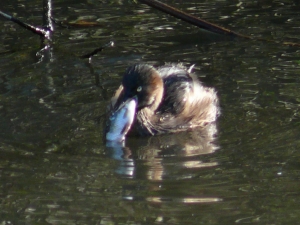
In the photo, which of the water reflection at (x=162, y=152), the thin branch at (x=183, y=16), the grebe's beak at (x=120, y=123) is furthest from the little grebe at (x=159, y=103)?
the thin branch at (x=183, y=16)

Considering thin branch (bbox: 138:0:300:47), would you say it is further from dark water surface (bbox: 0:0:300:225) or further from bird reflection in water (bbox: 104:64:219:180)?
bird reflection in water (bbox: 104:64:219:180)

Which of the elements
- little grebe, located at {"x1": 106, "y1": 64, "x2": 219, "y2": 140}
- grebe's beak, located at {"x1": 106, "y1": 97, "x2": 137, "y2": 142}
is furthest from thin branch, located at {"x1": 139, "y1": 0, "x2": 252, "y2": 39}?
grebe's beak, located at {"x1": 106, "y1": 97, "x2": 137, "y2": 142}

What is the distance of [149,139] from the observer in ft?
22.6

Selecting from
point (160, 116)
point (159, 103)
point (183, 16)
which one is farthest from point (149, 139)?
point (183, 16)

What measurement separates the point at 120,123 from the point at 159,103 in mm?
662

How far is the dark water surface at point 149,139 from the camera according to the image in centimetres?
523

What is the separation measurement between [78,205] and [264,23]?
543 cm

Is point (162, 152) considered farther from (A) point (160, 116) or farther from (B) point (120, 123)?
(A) point (160, 116)

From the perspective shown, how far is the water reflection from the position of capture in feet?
19.3

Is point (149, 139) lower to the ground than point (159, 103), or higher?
lower

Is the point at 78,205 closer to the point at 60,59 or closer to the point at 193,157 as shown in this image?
the point at 193,157

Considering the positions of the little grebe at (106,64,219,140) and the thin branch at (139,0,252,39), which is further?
the thin branch at (139,0,252,39)

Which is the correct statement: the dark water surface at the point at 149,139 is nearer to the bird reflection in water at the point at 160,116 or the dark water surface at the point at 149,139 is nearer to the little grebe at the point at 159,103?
the bird reflection in water at the point at 160,116

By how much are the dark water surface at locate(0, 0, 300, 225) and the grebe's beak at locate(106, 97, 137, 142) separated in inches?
5.6
